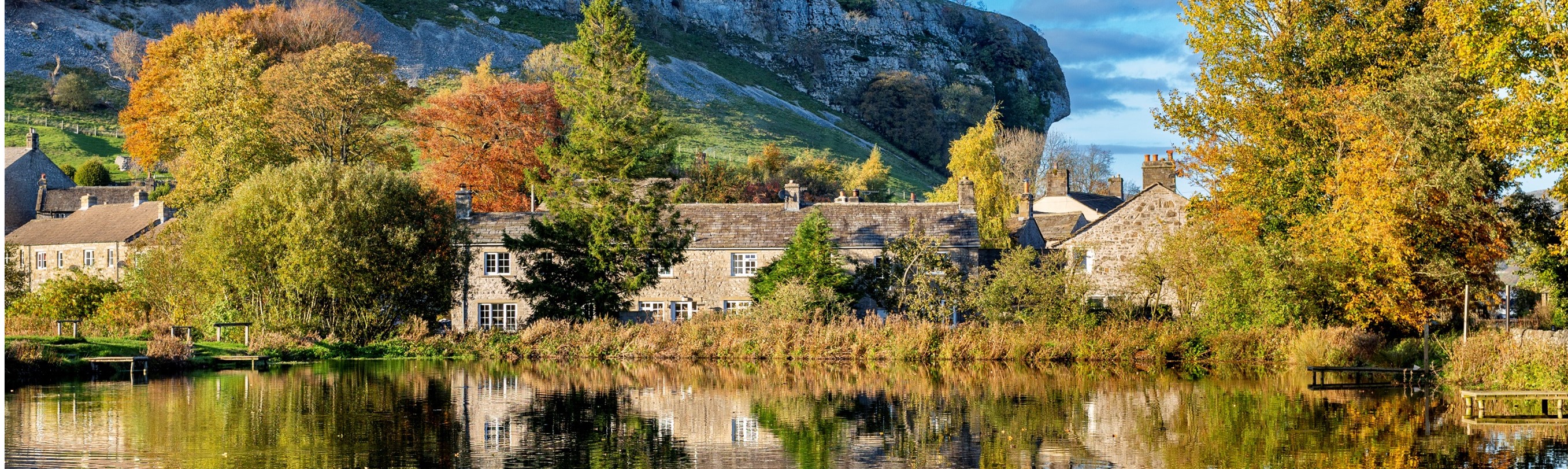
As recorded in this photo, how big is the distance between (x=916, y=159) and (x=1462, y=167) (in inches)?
4097

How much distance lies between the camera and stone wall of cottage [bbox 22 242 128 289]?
59.0 m

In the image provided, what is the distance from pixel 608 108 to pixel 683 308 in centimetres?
837

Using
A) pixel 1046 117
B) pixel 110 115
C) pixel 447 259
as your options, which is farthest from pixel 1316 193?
pixel 1046 117

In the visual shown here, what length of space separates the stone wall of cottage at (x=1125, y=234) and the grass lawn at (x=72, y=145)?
199ft

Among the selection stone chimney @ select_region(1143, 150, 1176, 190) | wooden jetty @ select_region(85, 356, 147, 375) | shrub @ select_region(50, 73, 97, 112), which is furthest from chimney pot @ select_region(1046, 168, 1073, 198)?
shrub @ select_region(50, 73, 97, 112)

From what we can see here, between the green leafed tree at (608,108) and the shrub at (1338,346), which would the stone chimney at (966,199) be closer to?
the green leafed tree at (608,108)

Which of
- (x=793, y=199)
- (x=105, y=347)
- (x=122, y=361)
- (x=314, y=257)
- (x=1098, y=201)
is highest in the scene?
(x=1098, y=201)

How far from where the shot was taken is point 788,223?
48000 millimetres

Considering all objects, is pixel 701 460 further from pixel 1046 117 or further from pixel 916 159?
pixel 1046 117

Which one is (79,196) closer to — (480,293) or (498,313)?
(480,293)

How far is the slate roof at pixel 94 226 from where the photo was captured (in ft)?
196

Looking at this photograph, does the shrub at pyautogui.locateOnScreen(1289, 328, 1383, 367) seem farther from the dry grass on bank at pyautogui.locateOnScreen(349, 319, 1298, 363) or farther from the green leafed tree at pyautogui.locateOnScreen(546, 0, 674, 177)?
the green leafed tree at pyautogui.locateOnScreen(546, 0, 674, 177)

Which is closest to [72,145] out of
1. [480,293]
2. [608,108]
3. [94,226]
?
[94,226]

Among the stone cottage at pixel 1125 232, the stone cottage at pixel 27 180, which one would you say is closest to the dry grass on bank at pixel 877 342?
the stone cottage at pixel 1125 232
